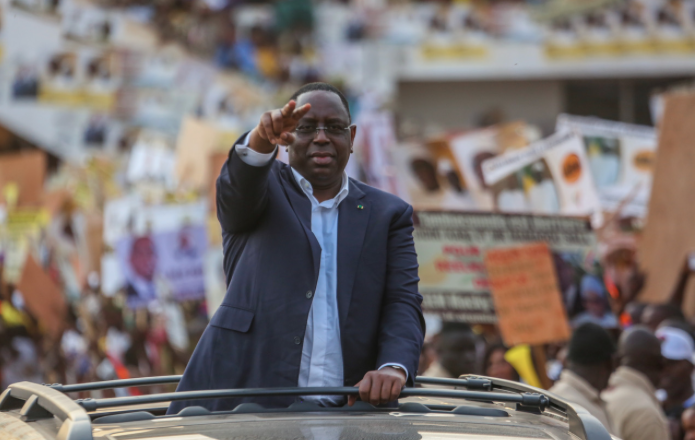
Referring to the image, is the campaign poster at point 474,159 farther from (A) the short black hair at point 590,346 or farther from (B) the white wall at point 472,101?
(B) the white wall at point 472,101

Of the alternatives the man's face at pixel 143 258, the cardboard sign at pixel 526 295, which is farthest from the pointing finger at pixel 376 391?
the man's face at pixel 143 258

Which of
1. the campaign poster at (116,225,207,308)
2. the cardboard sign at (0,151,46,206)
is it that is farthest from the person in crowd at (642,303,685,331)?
the cardboard sign at (0,151,46,206)

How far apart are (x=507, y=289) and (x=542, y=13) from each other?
18.4 metres

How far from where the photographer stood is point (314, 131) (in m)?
2.60

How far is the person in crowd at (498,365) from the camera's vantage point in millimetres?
5762

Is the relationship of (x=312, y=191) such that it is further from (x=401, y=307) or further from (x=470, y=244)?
(x=470, y=244)

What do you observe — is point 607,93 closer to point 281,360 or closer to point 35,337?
point 35,337

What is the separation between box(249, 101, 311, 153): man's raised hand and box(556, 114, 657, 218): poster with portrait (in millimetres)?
6184

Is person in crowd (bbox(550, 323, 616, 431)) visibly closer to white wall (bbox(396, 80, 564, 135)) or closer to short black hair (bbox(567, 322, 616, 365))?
short black hair (bbox(567, 322, 616, 365))

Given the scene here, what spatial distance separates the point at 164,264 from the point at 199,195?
144 centimetres

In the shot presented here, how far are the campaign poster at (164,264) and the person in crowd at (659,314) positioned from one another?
3.34 metres

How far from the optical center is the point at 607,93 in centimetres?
2589

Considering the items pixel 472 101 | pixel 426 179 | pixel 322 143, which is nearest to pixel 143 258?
pixel 426 179

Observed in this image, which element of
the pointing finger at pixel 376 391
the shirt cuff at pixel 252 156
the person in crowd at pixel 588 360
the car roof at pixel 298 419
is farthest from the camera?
the person in crowd at pixel 588 360
